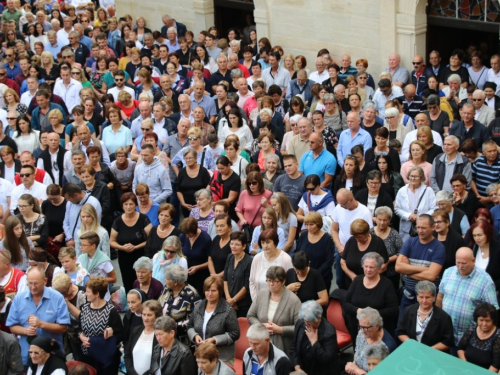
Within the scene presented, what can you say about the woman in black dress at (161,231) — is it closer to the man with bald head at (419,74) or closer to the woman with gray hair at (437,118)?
the woman with gray hair at (437,118)

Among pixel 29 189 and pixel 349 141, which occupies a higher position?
pixel 349 141

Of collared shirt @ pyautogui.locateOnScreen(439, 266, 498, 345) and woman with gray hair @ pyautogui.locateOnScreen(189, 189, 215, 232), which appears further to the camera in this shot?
woman with gray hair @ pyautogui.locateOnScreen(189, 189, 215, 232)

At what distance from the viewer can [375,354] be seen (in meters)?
8.38

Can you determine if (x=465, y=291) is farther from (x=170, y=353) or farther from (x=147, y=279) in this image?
(x=147, y=279)

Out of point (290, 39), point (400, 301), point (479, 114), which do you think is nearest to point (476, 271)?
point (400, 301)

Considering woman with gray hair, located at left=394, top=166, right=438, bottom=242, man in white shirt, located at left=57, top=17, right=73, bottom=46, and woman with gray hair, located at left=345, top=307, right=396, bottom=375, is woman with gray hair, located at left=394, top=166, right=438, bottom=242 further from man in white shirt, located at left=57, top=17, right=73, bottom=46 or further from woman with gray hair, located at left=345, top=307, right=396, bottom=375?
man in white shirt, located at left=57, top=17, right=73, bottom=46

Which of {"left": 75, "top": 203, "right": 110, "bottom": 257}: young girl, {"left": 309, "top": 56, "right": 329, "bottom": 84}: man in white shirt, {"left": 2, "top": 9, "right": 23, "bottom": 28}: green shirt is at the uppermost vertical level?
{"left": 2, "top": 9, "right": 23, "bottom": 28}: green shirt

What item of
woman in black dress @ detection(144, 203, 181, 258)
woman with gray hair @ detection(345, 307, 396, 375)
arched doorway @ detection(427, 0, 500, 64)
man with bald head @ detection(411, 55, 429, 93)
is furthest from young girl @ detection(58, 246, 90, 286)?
arched doorway @ detection(427, 0, 500, 64)

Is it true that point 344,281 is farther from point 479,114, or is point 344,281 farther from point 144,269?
point 479,114

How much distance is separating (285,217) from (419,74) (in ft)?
20.5

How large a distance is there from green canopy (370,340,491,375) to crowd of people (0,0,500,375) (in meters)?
2.53

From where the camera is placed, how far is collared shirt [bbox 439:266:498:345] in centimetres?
911

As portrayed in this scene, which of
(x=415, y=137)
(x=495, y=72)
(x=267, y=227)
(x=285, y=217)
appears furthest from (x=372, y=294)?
(x=495, y=72)

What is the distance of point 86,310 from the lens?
31.3 feet
